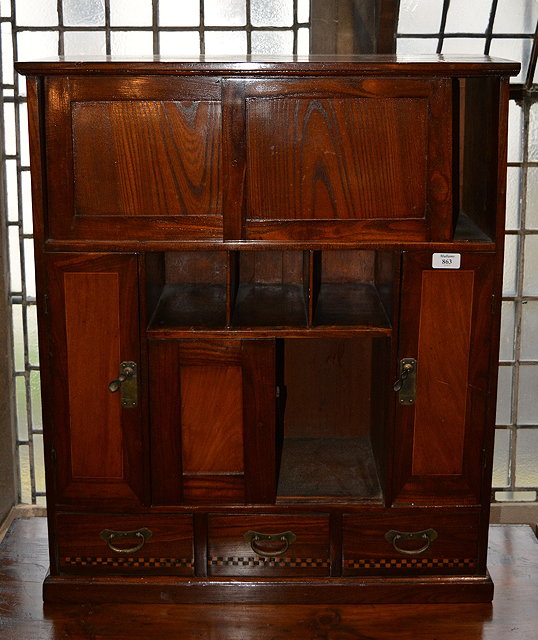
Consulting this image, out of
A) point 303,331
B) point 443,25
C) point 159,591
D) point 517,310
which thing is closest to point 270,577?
point 159,591

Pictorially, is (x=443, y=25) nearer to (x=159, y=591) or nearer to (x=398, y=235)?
(x=398, y=235)

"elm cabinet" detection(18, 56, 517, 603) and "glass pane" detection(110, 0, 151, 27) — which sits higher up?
"glass pane" detection(110, 0, 151, 27)

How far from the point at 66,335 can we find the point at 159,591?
865mm

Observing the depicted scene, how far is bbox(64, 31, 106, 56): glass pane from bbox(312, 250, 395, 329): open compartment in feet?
4.05

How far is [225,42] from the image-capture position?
3375mm

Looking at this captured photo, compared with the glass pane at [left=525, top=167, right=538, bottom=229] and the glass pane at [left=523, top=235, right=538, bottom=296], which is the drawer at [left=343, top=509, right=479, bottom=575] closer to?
the glass pane at [left=523, top=235, right=538, bottom=296]

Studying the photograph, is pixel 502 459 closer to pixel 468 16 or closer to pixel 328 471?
pixel 328 471

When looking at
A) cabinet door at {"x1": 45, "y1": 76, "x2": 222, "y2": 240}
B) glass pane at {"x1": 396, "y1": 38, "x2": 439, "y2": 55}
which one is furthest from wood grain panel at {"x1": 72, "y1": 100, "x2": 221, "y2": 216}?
glass pane at {"x1": 396, "y1": 38, "x2": 439, "y2": 55}

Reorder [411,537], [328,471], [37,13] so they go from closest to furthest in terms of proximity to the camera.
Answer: [411,537], [328,471], [37,13]

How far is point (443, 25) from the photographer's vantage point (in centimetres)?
345

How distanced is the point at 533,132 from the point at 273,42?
1.14 m

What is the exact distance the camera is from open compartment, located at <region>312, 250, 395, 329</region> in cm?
265

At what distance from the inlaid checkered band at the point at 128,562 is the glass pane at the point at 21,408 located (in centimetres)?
111

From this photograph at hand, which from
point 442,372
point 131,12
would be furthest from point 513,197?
point 131,12
